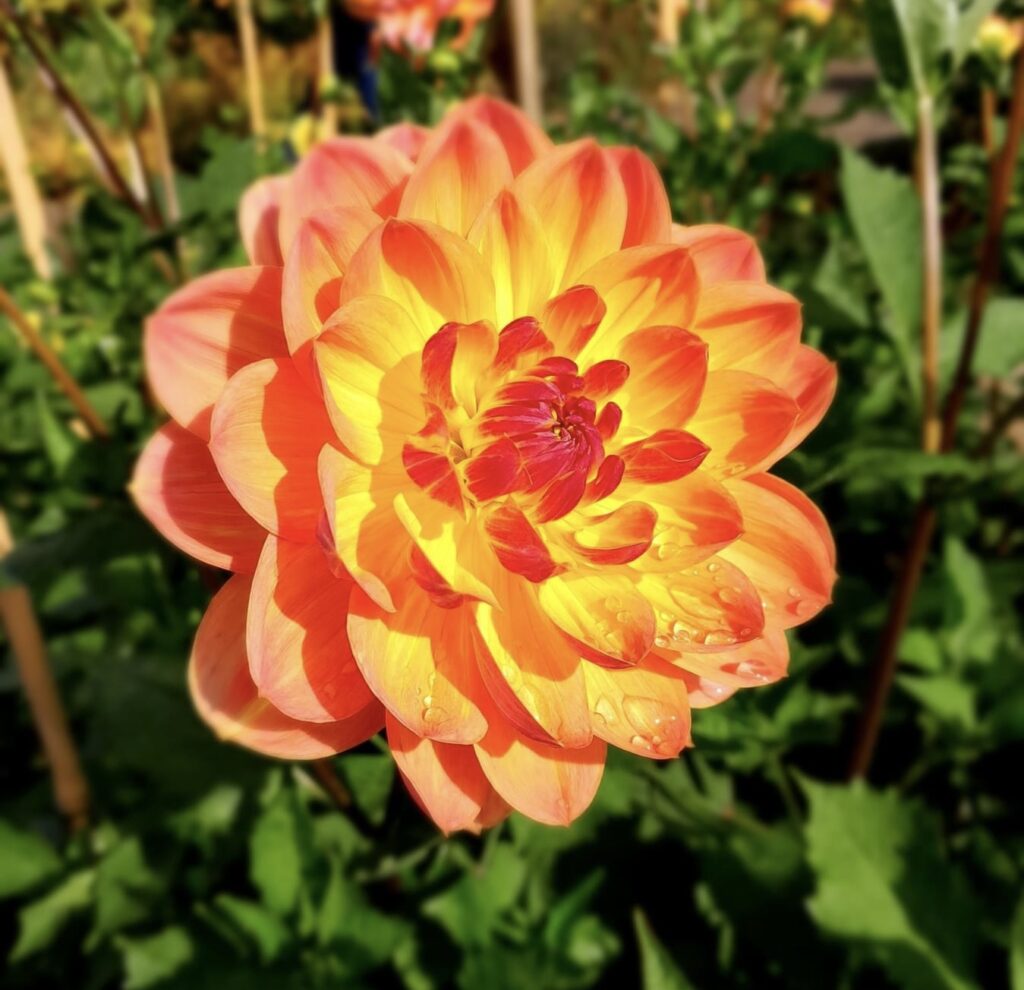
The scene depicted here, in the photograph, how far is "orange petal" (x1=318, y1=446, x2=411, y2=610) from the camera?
0.57m

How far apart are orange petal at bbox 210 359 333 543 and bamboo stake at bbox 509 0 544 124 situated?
1.51 metres

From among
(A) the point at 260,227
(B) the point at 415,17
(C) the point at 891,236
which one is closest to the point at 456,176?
(A) the point at 260,227

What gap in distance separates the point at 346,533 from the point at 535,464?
0.16 m

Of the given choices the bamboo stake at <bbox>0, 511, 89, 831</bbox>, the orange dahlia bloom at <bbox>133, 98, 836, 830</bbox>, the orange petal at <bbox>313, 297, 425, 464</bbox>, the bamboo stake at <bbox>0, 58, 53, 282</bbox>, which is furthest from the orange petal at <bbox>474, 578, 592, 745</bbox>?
the bamboo stake at <bbox>0, 58, 53, 282</bbox>

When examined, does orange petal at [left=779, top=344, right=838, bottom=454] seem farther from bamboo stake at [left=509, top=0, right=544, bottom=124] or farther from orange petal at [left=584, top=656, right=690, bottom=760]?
bamboo stake at [left=509, top=0, right=544, bottom=124]

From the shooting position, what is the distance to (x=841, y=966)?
1252 mm

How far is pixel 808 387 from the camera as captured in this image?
26.9 inches

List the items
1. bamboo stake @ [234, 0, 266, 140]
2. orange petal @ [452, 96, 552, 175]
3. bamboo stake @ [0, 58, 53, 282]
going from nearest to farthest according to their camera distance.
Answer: orange petal @ [452, 96, 552, 175], bamboo stake @ [0, 58, 53, 282], bamboo stake @ [234, 0, 266, 140]

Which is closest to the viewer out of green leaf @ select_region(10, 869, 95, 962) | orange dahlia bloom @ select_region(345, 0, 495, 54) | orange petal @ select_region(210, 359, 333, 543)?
orange petal @ select_region(210, 359, 333, 543)

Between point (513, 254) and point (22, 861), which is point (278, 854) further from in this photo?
point (513, 254)

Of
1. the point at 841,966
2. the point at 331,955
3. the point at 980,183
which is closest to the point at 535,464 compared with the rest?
the point at 331,955

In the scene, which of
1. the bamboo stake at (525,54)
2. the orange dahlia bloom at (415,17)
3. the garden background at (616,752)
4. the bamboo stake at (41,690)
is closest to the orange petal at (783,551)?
the garden background at (616,752)

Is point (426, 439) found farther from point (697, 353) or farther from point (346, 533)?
point (697, 353)

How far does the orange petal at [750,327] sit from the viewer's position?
2.15 ft
